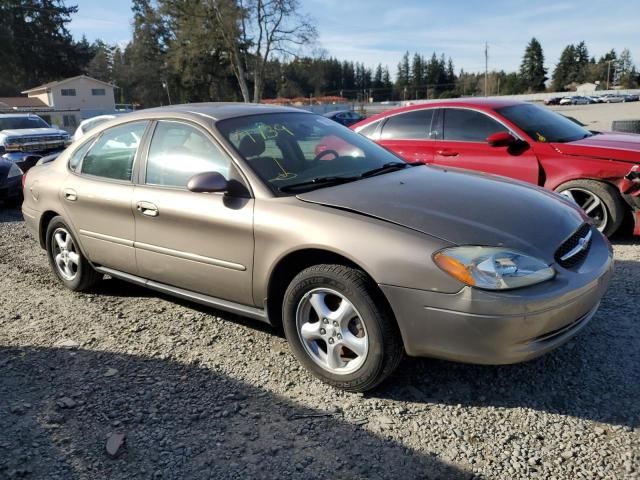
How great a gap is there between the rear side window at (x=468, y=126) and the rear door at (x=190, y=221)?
3.76 m

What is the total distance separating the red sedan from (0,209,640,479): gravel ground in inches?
67.3

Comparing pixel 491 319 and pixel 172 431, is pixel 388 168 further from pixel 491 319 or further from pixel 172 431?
pixel 172 431

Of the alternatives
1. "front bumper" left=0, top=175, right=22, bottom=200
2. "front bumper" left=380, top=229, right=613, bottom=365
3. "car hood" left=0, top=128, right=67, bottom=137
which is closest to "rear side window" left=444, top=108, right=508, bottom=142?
"front bumper" left=380, top=229, right=613, bottom=365

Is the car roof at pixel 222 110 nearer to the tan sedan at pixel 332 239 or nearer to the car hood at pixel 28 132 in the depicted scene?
the tan sedan at pixel 332 239

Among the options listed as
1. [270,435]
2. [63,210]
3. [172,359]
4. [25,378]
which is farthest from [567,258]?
[63,210]

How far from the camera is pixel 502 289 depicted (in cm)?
255

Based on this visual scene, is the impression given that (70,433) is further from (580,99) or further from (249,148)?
(580,99)

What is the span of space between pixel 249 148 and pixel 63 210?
2036 mm

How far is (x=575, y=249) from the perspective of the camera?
297 centimetres

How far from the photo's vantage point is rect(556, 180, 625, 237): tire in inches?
211

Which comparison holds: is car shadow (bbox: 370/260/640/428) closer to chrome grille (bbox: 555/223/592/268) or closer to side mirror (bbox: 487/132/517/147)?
chrome grille (bbox: 555/223/592/268)

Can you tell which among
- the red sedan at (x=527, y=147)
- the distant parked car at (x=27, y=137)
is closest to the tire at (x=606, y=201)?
the red sedan at (x=527, y=147)

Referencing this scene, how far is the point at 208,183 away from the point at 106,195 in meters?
1.29

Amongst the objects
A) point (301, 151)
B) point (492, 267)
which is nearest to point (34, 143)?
point (301, 151)
